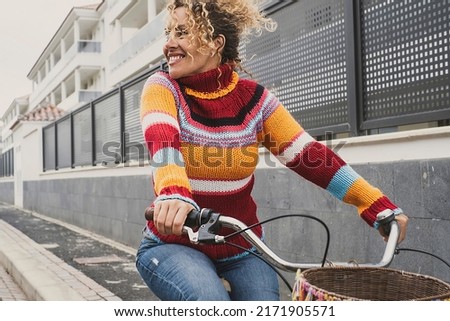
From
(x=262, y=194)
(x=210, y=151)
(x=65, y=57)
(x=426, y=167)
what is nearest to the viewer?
(x=210, y=151)

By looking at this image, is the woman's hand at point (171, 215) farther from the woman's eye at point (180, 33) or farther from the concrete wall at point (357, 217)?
the concrete wall at point (357, 217)

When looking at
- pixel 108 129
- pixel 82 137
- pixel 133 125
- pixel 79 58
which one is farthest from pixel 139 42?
pixel 133 125

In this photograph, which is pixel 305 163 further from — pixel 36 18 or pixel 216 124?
pixel 36 18

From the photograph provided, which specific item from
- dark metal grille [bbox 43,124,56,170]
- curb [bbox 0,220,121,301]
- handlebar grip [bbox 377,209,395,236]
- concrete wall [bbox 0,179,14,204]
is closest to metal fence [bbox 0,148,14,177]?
concrete wall [bbox 0,179,14,204]

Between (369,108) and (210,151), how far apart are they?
245cm

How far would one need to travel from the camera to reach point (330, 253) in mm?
4312

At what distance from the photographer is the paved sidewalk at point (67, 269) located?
5.27 m

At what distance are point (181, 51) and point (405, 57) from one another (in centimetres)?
215

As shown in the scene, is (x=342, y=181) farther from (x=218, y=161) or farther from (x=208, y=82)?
(x=208, y=82)

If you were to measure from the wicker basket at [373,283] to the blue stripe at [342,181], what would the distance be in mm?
403

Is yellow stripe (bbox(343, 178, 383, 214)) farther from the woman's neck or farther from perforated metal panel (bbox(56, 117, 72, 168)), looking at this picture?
perforated metal panel (bbox(56, 117, 72, 168))

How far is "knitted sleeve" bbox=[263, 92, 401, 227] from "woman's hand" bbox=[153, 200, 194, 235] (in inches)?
27.6

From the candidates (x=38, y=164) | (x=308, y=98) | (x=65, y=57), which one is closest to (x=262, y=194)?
(x=308, y=98)

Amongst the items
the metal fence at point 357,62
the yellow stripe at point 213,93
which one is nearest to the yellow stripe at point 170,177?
the yellow stripe at point 213,93
